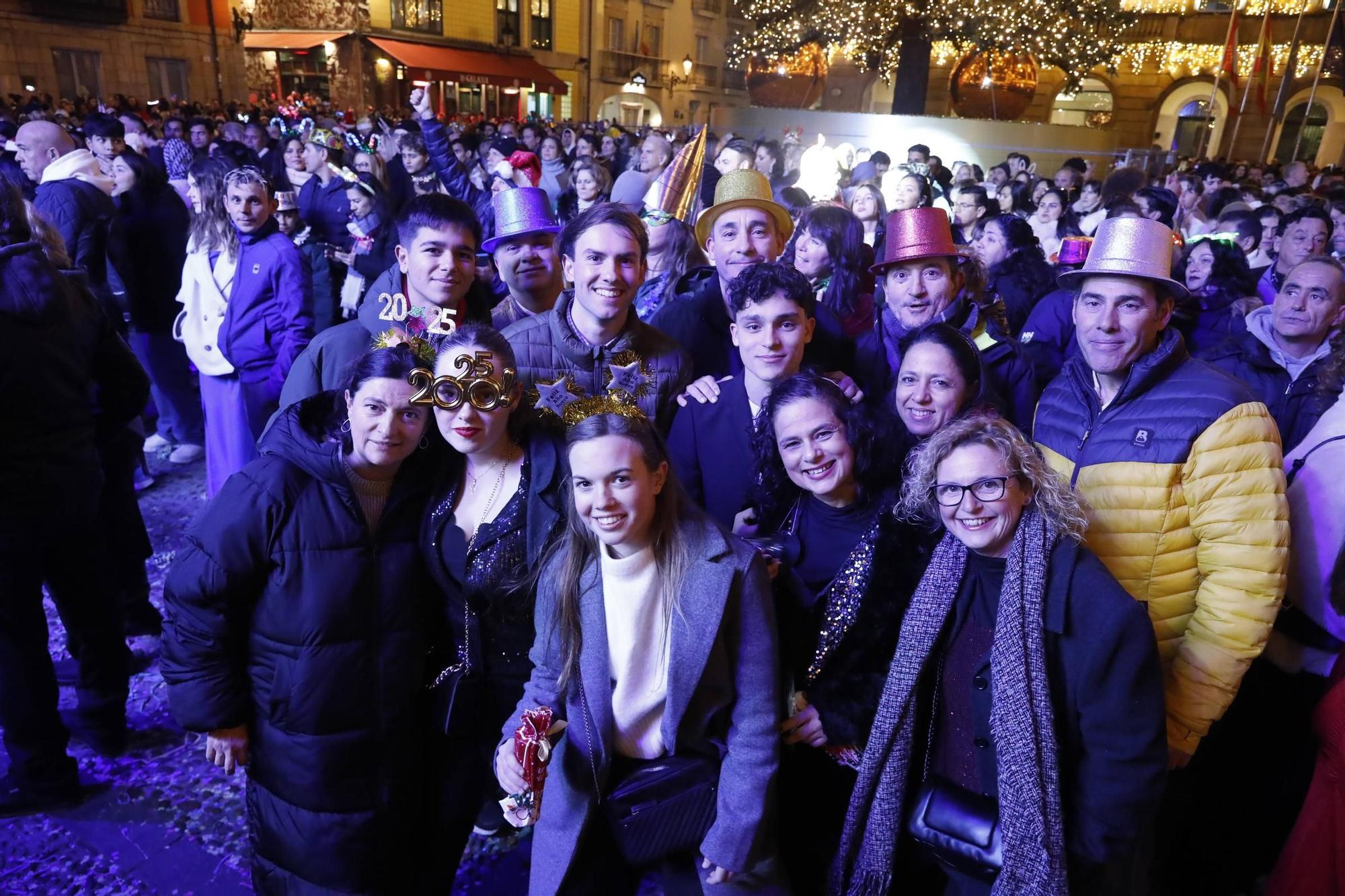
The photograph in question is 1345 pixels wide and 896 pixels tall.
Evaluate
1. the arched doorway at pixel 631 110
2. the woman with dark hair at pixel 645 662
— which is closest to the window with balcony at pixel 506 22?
the arched doorway at pixel 631 110

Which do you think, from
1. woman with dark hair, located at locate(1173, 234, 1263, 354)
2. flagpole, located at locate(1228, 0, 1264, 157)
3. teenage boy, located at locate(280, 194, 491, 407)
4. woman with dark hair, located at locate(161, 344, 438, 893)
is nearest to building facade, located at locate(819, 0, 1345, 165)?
flagpole, located at locate(1228, 0, 1264, 157)

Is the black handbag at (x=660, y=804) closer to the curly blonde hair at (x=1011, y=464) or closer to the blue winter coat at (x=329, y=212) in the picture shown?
the curly blonde hair at (x=1011, y=464)

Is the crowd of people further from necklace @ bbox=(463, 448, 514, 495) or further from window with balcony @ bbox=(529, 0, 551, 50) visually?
window with balcony @ bbox=(529, 0, 551, 50)

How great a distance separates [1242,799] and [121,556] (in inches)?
194

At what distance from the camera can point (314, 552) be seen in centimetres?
217

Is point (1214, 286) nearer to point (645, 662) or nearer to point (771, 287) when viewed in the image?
point (771, 287)

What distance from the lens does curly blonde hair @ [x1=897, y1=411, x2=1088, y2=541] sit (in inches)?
77.9

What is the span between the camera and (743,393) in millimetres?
2992

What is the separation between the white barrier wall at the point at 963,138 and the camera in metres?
17.3

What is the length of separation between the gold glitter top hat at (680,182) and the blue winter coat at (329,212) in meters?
2.87

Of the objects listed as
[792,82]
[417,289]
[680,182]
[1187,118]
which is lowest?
[417,289]

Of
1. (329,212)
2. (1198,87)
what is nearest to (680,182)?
(329,212)

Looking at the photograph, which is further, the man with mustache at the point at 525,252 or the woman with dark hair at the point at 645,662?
the man with mustache at the point at 525,252

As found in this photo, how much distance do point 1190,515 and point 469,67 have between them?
33890 millimetres
